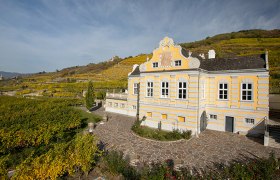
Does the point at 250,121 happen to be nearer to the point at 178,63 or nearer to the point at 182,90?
the point at 182,90

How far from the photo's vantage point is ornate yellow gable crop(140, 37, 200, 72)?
61.9 feet

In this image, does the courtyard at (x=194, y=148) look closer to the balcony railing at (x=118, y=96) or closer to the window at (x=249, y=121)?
the window at (x=249, y=121)

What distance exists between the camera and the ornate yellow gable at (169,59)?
18.9 metres

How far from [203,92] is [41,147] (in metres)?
17.1

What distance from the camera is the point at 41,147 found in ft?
45.0

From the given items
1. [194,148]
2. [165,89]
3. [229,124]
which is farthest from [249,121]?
[165,89]

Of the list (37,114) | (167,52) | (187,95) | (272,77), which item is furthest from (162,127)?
(272,77)

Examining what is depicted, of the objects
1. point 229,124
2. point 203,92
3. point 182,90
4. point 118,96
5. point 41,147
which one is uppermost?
point 182,90

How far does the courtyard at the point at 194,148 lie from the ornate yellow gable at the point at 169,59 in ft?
26.8

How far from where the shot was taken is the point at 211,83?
66.6 ft

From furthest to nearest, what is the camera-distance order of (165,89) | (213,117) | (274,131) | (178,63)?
(165,89), (213,117), (178,63), (274,131)

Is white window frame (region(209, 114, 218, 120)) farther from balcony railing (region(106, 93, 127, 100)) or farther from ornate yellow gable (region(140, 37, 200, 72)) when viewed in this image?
balcony railing (region(106, 93, 127, 100))

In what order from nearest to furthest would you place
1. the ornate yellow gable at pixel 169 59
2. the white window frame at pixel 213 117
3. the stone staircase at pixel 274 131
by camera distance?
1. the stone staircase at pixel 274 131
2. the ornate yellow gable at pixel 169 59
3. the white window frame at pixel 213 117

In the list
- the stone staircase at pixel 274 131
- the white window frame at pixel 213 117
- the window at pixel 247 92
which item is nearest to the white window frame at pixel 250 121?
the stone staircase at pixel 274 131
